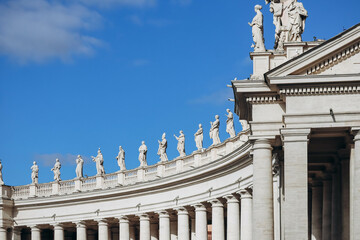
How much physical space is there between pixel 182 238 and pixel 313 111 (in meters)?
48.6

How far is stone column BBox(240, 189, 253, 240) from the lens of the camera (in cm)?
9181

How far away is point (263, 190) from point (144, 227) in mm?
53986

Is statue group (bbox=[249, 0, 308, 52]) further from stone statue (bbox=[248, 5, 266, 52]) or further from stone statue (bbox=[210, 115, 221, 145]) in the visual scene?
stone statue (bbox=[210, 115, 221, 145])

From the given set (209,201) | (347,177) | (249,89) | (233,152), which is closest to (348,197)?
(347,177)

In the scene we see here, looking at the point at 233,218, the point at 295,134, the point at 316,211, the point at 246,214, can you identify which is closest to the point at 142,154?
the point at 233,218

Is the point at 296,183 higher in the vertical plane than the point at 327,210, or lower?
higher

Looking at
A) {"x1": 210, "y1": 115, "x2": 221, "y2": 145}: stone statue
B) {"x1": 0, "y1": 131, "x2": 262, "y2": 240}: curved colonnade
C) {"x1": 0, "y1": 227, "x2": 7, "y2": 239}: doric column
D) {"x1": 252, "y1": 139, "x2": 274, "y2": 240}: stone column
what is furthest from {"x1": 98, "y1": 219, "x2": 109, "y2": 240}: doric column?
{"x1": 252, "y1": 139, "x2": 274, "y2": 240}: stone column

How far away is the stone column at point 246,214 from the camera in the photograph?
9181cm

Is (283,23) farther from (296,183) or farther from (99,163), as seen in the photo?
(99,163)

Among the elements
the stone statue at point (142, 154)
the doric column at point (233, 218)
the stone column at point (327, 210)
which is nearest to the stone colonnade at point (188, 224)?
the doric column at point (233, 218)

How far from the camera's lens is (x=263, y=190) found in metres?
66.3

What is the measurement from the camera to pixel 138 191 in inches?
4729

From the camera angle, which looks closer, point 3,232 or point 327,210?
point 327,210

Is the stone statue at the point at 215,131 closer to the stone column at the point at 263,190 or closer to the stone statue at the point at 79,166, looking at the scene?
the stone statue at the point at 79,166
